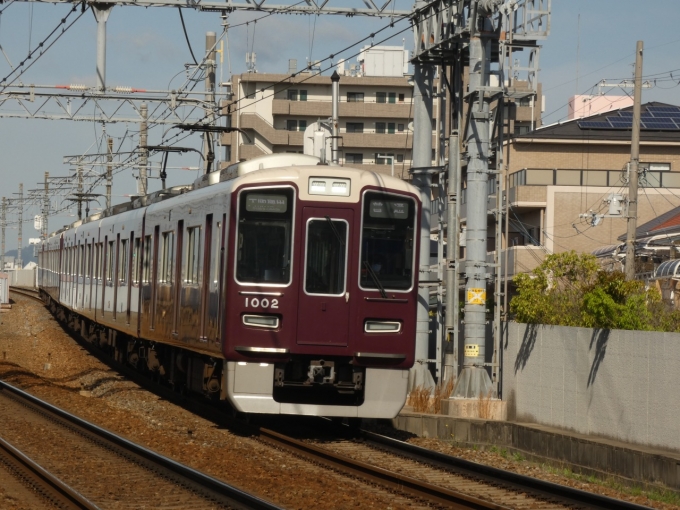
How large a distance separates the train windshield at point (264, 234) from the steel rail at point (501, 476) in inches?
83.2

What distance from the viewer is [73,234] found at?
29578 millimetres

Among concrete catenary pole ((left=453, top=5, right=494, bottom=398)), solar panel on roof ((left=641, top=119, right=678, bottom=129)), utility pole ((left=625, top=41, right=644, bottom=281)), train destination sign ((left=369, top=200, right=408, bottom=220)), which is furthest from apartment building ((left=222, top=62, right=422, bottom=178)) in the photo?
train destination sign ((left=369, top=200, right=408, bottom=220))

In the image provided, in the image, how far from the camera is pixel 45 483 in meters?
9.04

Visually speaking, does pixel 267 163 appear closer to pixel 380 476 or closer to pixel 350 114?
pixel 380 476

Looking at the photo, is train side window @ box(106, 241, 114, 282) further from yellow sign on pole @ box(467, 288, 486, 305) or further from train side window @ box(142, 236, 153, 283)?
yellow sign on pole @ box(467, 288, 486, 305)

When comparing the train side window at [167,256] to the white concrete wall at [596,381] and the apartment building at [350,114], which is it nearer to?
the white concrete wall at [596,381]

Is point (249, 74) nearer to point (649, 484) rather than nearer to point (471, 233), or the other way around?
point (471, 233)

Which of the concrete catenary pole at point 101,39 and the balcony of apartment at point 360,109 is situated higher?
the balcony of apartment at point 360,109

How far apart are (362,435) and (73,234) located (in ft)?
60.5

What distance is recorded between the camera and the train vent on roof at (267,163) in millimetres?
13016

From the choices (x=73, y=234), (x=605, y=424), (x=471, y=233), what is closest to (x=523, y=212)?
(x=73, y=234)

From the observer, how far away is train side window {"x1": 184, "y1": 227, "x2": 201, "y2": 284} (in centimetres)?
1376

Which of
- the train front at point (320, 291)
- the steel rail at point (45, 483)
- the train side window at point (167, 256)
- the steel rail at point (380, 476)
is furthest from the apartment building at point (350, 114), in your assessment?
the steel rail at point (45, 483)

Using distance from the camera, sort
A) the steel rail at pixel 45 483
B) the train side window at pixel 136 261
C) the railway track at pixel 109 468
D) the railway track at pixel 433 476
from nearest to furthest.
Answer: the steel rail at pixel 45 483
the railway track at pixel 109 468
the railway track at pixel 433 476
the train side window at pixel 136 261
